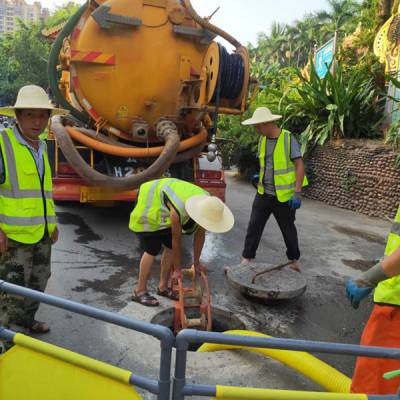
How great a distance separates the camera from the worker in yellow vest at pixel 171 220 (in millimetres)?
2924

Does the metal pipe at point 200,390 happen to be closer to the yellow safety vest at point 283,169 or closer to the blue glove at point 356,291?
the blue glove at point 356,291

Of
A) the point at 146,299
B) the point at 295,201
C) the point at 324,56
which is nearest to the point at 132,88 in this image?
the point at 295,201

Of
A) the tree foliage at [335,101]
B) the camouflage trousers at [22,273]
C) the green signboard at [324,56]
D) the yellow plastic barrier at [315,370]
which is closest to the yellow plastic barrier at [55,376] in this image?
the yellow plastic barrier at [315,370]

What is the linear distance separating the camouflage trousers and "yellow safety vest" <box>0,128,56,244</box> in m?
0.09

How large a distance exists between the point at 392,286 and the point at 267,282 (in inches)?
73.7

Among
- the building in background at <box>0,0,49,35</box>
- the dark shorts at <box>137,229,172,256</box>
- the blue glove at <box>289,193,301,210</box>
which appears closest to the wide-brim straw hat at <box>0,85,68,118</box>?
the dark shorts at <box>137,229,172,256</box>

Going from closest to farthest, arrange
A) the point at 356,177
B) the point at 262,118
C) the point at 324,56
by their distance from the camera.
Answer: the point at 262,118 < the point at 356,177 < the point at 324,56

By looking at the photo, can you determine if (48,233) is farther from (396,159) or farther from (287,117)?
(287,117)

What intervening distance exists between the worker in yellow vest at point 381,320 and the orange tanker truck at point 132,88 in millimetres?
3212

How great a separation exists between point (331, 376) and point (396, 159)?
Answer: 228 inches

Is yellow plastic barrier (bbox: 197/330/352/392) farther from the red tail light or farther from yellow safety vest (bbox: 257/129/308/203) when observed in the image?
the red tail light

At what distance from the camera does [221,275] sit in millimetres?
4312

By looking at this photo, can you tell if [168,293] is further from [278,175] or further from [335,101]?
[335,101]

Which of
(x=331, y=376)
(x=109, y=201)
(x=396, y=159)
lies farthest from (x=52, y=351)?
(x=396, y=159)
